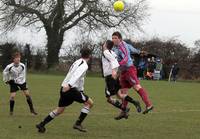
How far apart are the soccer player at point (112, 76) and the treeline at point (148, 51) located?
3916cm

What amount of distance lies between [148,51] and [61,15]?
9.97m

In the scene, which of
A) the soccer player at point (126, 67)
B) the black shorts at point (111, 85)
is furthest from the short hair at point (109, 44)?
the black shorts at point (111, 85)

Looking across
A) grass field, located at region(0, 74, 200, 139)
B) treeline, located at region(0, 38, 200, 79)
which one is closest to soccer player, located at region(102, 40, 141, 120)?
grass field, located at region(0, 74, 200, 139)

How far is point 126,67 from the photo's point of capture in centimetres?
1362

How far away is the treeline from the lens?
54.2 meters

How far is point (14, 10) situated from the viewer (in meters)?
54.1

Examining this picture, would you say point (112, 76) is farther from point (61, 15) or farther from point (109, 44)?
point (61, 15)

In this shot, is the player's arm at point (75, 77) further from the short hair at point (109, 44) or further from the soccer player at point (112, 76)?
the short hair at point (109, 44)

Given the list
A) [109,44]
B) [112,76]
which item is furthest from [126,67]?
[109,44]

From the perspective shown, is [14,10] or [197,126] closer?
[197,126]

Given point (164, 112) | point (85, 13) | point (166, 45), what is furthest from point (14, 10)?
point (164, 112)

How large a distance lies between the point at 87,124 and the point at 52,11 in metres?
42.4

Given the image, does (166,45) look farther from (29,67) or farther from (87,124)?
(87,124)

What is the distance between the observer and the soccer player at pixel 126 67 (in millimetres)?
13336
